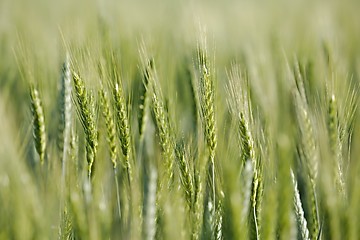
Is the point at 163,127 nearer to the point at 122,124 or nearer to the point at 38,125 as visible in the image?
the point at 122,124

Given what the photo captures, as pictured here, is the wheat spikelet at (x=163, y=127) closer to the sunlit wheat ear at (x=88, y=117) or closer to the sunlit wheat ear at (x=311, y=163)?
the sunlit wheat ear at (x=88, y=117)

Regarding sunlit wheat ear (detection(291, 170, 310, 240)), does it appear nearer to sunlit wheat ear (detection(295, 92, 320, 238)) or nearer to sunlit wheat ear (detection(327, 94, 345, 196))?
sunlit wheat ear (detection(295, 92, 320, 238))

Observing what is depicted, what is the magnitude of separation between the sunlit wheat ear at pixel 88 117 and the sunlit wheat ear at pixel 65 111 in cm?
8

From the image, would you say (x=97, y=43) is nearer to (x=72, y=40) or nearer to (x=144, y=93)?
(x=72, y=40)

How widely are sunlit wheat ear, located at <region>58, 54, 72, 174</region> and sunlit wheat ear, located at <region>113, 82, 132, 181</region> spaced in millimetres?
140

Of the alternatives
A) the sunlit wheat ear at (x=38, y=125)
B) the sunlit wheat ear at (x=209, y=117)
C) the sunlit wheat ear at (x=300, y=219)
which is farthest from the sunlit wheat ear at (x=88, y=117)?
the sunlit wheat ear at (x=300, y=219)

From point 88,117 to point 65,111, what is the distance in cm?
14

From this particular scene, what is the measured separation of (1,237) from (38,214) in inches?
3.5

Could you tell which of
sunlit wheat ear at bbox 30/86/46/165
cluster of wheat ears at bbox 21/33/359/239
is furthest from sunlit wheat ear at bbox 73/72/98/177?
sunlit wheat ear at bbox 30/86/46/165

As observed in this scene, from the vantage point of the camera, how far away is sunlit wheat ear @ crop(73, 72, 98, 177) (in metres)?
1.17

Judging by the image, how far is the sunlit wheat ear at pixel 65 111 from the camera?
1.26 meters

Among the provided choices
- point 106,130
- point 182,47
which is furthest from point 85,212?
point 182,47

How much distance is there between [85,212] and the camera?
A: 106cm

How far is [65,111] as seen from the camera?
1295 mm
